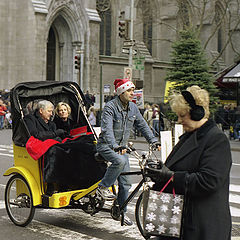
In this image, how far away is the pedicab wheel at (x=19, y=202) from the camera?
6.51 meters

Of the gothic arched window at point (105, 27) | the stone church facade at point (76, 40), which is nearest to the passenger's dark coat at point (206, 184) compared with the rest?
the stone church facade at point (76, 40)

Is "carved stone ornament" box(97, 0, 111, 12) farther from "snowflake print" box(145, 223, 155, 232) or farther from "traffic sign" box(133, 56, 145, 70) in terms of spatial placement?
"snowflake print" box(145, 223, 155, 232)

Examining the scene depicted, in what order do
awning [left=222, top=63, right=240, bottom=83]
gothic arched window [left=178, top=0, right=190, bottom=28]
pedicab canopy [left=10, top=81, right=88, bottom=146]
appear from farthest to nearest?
gothic arched window [left=178, top=0, right=190, bottom=28] < awning [left=222, top=63, right=240, bottom=83] < pedicab canopy [left=10, top=81, right=88, bottom=146]

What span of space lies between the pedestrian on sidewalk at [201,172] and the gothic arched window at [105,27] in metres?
36.5

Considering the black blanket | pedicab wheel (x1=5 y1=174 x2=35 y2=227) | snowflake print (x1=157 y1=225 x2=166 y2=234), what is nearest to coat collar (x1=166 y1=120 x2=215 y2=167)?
snowflake print (x1=157 y1=225 x2=166 y2=234)

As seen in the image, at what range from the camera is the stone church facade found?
32.2 m

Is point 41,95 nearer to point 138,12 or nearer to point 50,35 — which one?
point 50,35

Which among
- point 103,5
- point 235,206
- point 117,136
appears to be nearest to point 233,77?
point 235,206

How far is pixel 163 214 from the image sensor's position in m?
3.46

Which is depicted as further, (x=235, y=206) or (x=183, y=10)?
(x=183, y=10)

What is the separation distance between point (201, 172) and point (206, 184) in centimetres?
8

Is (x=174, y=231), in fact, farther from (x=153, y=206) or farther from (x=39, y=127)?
(x=39, y=127)

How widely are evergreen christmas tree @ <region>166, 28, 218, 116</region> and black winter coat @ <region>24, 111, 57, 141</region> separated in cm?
1842

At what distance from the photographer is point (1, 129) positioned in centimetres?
2745
